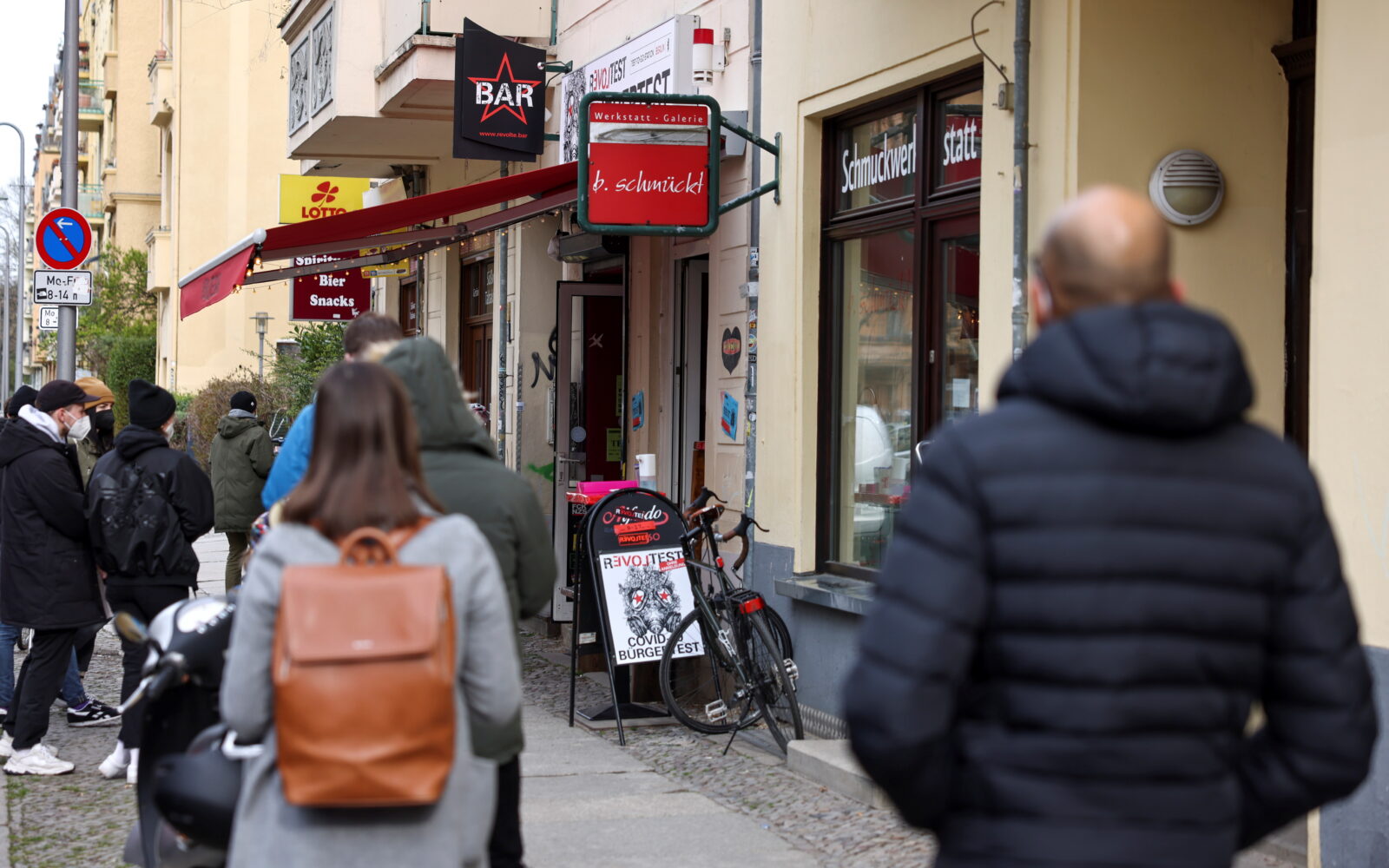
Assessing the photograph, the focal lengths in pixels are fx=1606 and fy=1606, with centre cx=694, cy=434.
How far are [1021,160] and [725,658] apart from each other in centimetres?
285

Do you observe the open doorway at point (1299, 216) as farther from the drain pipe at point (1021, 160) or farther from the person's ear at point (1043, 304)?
the person's ear at point (1043, 304)

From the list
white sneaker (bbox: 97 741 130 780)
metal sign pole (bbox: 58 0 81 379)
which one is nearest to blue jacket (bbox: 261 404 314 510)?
white sneaker (bbox: 97 741 130 780)

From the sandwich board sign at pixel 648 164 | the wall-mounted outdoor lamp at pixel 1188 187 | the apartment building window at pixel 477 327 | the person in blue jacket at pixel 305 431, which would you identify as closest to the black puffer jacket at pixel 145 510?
the person in blue jacket at pixel 305 431

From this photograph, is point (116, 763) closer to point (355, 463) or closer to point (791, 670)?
point (791, 670)

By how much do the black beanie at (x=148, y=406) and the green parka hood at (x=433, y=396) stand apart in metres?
3.79

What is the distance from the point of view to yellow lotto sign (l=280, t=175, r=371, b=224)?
18547 millimetres

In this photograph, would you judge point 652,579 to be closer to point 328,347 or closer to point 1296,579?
point 1296,579

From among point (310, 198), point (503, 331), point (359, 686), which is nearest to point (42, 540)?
point (359, 686)

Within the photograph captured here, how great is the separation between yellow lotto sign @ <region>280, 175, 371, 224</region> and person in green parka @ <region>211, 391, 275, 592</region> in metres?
6.92

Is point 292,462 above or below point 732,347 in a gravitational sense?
below

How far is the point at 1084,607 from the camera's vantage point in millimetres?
2166

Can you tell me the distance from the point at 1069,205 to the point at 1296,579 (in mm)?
620

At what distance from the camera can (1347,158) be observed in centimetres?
512

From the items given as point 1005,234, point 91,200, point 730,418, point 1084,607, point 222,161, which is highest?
point 91,200
